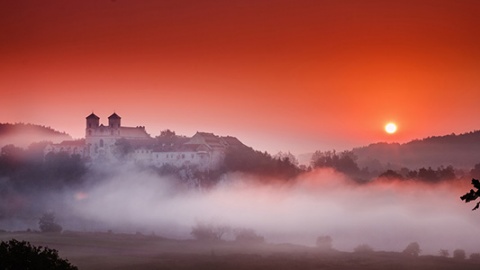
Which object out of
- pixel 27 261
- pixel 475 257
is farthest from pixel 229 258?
pixel 27 261

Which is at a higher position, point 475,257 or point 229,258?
point 475,257

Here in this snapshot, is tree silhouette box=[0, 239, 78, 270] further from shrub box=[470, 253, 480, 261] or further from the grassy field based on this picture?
shrub box=[470, 253, 480, 261]

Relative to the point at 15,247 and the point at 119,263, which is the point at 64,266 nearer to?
the point at 15,247

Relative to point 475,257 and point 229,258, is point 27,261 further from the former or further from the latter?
point 475,257

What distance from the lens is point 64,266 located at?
238ft

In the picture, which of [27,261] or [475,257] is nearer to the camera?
[27,261]

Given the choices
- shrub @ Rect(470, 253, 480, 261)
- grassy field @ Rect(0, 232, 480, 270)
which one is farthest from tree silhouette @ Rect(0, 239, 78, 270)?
shrub @ Rect(470, 253, 480, 261)

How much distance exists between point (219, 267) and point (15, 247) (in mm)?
79056

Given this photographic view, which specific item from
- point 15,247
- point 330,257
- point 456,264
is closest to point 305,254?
point 330,257

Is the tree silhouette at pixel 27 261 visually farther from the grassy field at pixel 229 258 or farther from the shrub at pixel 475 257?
the shrub at pixel 475 257

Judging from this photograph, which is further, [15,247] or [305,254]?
[305,254]

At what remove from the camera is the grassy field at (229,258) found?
156 m

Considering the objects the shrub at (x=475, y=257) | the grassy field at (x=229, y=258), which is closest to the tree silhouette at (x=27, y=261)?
the grassy field at (x=229, y=258)

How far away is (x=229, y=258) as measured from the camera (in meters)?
166
